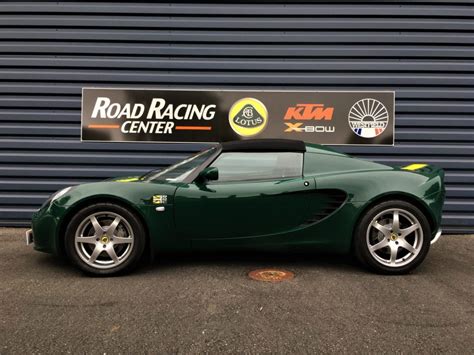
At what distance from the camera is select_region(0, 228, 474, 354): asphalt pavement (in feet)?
7.18

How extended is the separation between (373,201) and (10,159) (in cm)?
514

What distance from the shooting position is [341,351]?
2.11 meters

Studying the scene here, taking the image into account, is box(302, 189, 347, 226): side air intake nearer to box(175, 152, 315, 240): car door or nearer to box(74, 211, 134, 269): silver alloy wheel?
box(175, 152, 315, 240): car door

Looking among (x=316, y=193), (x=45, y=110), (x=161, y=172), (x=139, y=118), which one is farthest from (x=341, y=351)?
(x=45, y=110)

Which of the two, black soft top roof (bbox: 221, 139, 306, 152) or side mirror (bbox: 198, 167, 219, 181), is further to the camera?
black soft top roof (bbox: 221, 139, 306, 152)

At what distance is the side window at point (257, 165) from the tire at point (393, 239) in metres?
0.77

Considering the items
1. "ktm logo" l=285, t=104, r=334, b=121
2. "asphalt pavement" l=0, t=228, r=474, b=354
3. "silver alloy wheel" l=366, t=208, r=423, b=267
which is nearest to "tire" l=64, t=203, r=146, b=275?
"asphalt pavement" l=0, t=228, r=474, b=354

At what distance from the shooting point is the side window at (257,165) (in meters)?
3.55

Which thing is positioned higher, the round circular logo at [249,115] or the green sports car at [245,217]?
the round circular logo at [249,115]

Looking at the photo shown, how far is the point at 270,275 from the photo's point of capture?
11.1ft

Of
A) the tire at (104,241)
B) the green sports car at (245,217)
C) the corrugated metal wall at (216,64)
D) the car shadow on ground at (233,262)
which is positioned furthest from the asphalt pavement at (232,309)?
the corrugated metal wall at (216,64)

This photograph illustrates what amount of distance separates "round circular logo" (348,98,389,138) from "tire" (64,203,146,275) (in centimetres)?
367

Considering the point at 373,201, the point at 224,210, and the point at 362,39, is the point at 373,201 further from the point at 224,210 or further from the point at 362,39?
the point at 362,39

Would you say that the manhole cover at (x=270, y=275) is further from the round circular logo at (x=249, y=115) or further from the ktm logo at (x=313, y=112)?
the ktm logo at (x=313, y=112)
